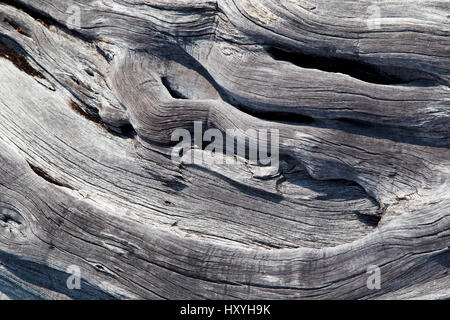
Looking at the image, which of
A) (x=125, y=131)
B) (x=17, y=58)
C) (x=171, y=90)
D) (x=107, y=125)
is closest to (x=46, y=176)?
(x=107, y=125)

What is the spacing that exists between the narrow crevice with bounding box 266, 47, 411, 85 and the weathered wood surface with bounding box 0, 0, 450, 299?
0.5 inches

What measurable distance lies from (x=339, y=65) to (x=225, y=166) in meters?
1.74

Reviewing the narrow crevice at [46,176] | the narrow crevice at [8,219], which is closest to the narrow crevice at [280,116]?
the narrow crevice at [46,176]

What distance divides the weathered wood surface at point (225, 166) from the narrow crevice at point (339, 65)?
0.04 ft

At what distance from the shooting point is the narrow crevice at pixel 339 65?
4.27m

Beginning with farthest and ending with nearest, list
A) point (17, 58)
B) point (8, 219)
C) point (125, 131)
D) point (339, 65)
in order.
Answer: point (17, 58)
point (125, 131)
point (8, 219)
point (339, 65)

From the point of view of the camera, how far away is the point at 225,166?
4.39 metres

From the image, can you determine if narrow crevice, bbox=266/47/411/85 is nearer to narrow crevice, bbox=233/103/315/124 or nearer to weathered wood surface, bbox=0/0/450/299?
weathered wood surface, bbox=0/0/450/299

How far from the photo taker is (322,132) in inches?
164

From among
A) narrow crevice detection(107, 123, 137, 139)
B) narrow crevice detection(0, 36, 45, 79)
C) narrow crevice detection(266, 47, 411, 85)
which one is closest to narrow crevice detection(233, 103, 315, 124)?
narrow crevice detection(266, 47, 411, 85)

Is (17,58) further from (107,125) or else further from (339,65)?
(339,65)

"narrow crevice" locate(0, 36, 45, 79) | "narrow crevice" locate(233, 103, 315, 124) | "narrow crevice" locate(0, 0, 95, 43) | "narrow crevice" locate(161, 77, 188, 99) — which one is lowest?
"narrow crevice" locate(233, 103, 315, 124)

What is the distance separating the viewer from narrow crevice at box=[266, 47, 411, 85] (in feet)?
14.0
